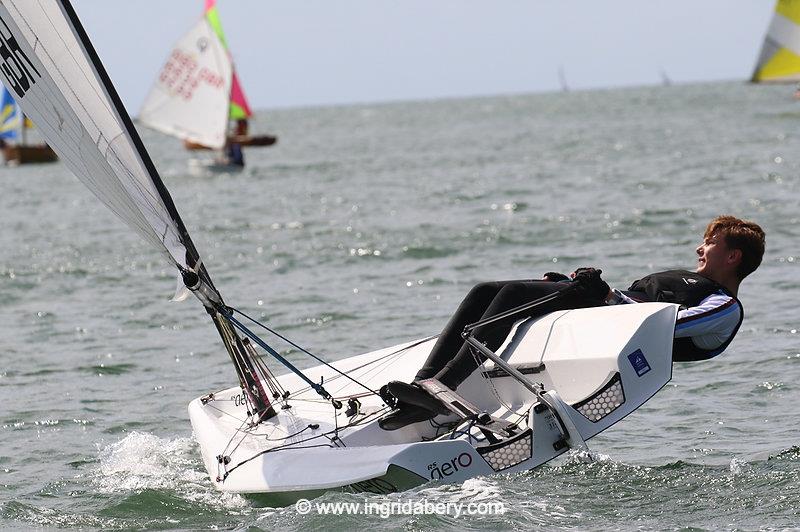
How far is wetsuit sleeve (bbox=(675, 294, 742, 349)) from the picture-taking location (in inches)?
224

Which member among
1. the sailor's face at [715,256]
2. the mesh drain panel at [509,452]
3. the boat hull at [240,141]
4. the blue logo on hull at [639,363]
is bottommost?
the boat hull at [240,141]

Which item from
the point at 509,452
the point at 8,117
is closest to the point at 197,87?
the point at 8,117

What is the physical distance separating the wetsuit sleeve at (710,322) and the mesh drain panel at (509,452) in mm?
862

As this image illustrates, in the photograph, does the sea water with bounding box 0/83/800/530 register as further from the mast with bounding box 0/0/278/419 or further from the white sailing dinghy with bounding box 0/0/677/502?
the mast with bounding box 0/0/278/419

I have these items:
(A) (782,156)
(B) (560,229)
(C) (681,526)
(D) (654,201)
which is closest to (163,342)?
(C) (681,526)

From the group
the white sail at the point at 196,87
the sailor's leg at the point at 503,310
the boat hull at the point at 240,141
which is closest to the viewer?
the sailor's leg at the point at 503,310

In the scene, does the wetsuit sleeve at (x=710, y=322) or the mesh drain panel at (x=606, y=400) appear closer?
the mesh drain panel at (x=606, y=400)

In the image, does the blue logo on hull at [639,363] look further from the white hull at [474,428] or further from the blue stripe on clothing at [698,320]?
the blue stripe on clothing at [698,320]

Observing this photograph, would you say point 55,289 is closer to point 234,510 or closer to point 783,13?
point 234,510

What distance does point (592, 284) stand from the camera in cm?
608

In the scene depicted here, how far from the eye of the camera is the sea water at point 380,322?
218 inches

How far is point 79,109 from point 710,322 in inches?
116

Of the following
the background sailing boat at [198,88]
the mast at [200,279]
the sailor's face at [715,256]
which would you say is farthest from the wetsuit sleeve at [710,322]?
the background sailing boat at [198,88]

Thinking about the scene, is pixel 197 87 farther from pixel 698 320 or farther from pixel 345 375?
pixel 698 320
